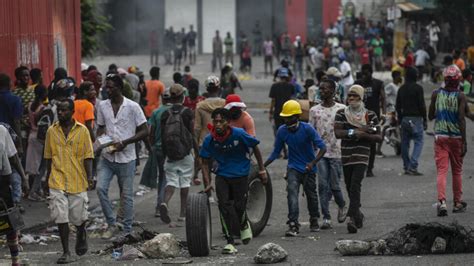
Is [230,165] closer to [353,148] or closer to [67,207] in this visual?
[67,207]

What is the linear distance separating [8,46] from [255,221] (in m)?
5.90

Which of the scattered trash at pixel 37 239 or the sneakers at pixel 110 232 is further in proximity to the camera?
the sneakers at pixel 110 232

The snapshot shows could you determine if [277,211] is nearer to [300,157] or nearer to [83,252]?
[300,157]

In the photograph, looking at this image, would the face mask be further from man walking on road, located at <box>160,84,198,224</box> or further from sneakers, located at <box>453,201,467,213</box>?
sneakers, located at <box>453,201,467,213</box>

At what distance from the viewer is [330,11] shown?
A: 55062mm

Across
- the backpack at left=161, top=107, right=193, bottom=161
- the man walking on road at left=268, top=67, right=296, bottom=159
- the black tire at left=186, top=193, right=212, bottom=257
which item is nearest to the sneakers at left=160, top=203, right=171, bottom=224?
A: the backpack at left=161, top=107, right=193, bottom=161

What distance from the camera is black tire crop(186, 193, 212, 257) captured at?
1114 centimetres

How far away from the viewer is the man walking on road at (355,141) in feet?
42.2

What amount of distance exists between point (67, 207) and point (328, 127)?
3.49m

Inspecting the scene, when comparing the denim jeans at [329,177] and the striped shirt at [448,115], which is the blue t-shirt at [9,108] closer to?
the denim jeans at [329,177]

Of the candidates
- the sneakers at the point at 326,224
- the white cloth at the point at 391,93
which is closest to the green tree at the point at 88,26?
the white cloth at the point at 391,93

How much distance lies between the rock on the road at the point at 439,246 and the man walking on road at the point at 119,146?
3457 mm

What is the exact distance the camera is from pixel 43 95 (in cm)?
1549

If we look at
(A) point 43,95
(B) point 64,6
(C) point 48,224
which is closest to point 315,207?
(C) point 48,224
